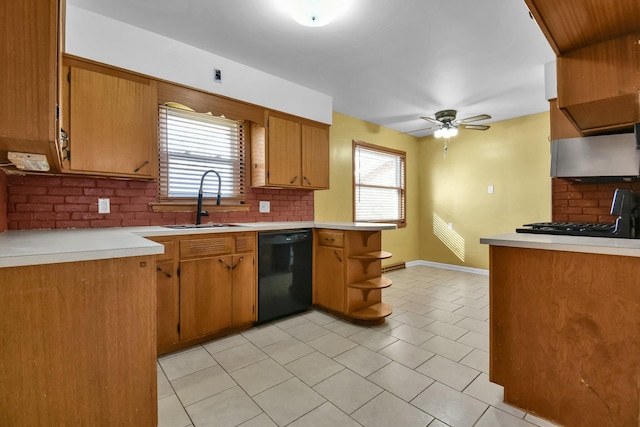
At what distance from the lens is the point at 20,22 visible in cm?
94

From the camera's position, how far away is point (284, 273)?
9.38ft

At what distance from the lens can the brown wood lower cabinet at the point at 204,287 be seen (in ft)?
7.16

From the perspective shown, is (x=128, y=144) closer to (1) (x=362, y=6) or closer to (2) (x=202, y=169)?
(2) (x=202, y=169)

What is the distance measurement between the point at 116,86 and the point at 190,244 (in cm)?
135

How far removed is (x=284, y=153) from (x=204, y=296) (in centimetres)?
171

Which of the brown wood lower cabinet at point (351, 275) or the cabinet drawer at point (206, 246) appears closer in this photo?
the cabinet drawer at point (206, 246)

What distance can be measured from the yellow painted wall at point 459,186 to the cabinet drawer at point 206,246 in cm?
170

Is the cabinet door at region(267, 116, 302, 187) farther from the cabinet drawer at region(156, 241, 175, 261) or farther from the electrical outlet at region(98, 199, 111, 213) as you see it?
the electrical outlet at region(98, 199, 111, 213)

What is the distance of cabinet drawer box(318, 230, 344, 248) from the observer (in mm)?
2875

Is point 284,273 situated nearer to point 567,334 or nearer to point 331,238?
point 331,238

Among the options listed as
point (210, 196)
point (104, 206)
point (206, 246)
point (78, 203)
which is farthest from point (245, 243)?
point (78, 203)

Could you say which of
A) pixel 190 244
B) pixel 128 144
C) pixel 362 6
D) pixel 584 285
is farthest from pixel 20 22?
pixel 584 285

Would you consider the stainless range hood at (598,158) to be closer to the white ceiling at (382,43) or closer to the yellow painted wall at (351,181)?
the white ceiling at (382,43)

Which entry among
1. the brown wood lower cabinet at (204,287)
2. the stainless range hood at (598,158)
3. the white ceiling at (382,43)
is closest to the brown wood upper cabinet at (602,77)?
the stainless range hood at (598,158)
